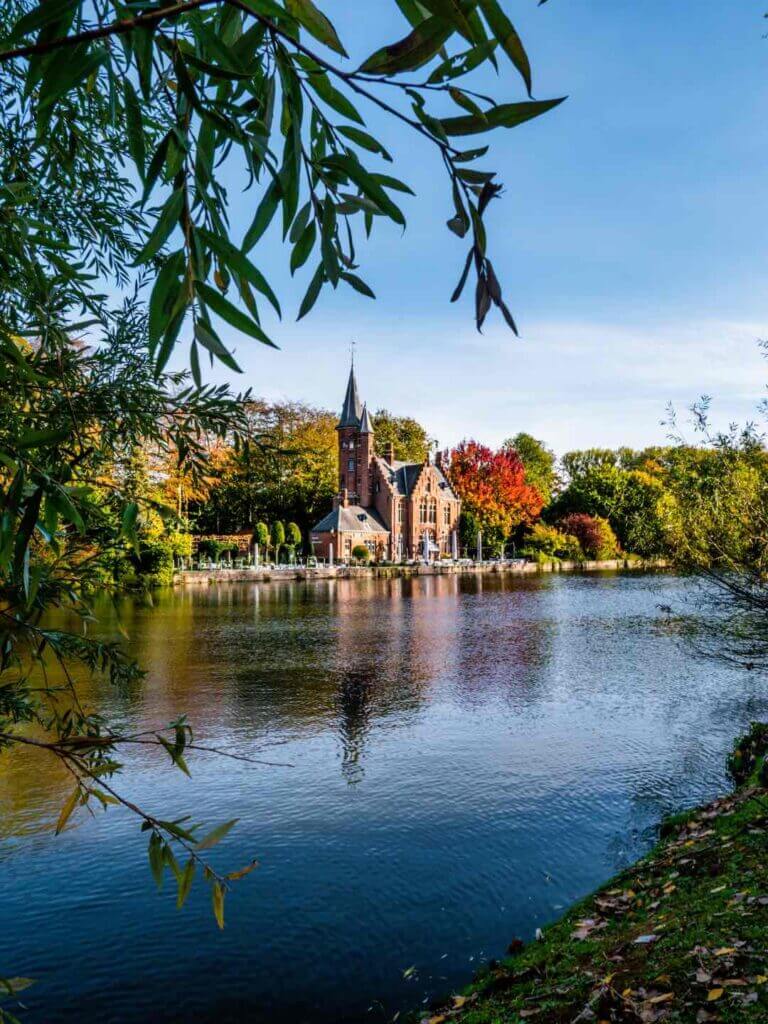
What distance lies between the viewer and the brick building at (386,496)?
186 feet

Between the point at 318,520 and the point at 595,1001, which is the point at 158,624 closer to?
the point at 595,1001

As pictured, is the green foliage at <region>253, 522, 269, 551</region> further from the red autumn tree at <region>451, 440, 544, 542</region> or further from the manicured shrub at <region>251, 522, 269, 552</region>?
the red autumn tree at <region>451, 440, 544, 542</region>

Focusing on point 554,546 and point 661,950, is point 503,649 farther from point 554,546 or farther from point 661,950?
point 554,546

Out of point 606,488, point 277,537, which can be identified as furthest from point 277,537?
point 606,488

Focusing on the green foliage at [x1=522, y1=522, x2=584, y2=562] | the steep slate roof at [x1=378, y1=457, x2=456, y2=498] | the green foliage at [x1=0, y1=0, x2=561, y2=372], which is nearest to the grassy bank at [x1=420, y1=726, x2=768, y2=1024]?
the green foliage at [x1=0, y1=0, x2=561, y2=372]

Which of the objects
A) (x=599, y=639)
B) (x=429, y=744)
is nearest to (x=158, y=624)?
(x=599, y=639)

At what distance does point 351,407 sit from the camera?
194 feet

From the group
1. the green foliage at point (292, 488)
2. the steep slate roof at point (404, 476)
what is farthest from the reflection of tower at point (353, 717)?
the steep slate roof at point (404, 476)

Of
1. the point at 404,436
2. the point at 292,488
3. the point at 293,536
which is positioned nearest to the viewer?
the point at 293,536

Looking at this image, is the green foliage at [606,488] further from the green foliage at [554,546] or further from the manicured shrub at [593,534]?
the green foliage at [554,546]

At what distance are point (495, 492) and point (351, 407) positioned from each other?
14.6 metres

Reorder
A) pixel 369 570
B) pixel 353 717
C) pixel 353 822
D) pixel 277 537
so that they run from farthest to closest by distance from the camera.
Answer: pixel 277 537 → pixel 369 570 → pixel 353 717 → pixel 353 822

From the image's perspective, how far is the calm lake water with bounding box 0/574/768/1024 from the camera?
5195 millimetres

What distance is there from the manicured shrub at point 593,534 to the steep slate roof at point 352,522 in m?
16.7
